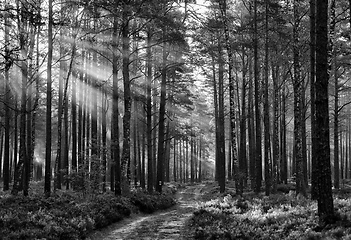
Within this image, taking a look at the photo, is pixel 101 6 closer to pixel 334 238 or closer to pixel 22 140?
pixel 22 140

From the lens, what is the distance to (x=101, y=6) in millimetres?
15750

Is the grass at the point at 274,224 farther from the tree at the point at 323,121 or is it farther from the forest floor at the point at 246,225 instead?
the tree at the point at 323,121

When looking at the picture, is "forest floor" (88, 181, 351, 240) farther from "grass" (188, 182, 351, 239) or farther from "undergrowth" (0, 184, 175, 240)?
"undergrowth" (0, 184, 175, 240)

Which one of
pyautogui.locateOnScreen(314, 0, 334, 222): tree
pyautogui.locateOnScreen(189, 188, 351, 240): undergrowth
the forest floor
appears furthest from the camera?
pyautogui.locateOnScreen(314, 0, 334, 222): tree

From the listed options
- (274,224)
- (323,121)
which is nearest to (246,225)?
(274,224)

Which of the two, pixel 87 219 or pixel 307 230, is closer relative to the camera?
pixel 307 230

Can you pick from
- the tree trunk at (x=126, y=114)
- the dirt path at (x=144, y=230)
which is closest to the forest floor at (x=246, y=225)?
the dirt path at (x=144, y=230)

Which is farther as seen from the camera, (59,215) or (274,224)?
(59,215)

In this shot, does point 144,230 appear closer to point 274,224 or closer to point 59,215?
point 59,215

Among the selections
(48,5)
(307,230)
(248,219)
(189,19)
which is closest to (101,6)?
(48,5)

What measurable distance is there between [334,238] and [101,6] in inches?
531

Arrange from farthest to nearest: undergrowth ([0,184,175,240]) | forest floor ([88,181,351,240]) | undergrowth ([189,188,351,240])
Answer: undergrowth ([0,184,175,240]) < forest floor ([88,181,351,240]) < undergrowth ([189,188,351,240])

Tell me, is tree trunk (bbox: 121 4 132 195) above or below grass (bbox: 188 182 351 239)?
above

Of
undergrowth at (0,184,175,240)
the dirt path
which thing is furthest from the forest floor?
undergrowth at (0,184,175,240)
